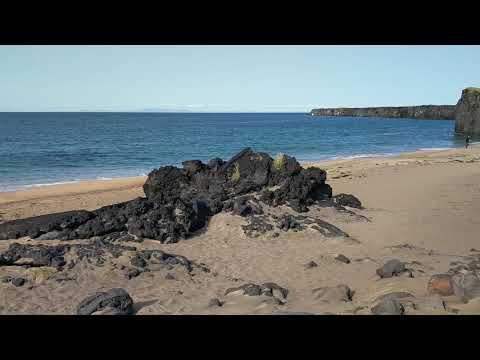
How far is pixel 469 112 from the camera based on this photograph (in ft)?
240

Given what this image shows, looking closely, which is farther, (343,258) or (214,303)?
(343,258)

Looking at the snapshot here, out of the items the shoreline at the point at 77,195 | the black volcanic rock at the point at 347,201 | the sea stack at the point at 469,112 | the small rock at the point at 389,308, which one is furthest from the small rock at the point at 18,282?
the sea stack at the point at 469,112

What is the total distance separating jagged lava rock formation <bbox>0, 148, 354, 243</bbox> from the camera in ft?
38.5

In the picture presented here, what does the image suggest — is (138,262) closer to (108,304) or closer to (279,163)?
(108,304)

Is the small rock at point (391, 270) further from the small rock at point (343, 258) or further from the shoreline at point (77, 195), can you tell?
the shoreline at point (77, 195)

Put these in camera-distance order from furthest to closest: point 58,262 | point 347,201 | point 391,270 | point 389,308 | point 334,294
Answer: point 347,201, point 58,262, point 391,270, point 334,294, point 389,308

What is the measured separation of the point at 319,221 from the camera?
13.5 meters

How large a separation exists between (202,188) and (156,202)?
2.61m

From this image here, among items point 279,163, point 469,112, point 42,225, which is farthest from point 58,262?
point 469,112

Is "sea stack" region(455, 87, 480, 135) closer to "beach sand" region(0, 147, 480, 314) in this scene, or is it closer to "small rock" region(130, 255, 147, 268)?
"beach sand" region(0, 147, 480, 314)

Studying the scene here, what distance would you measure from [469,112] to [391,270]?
73240 millimetres

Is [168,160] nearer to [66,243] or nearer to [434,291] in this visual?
[66,243]
